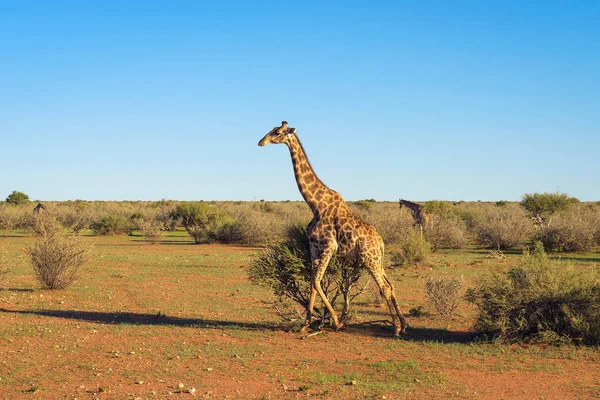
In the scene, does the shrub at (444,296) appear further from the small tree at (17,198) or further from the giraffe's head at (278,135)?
the small tree at (17,198)

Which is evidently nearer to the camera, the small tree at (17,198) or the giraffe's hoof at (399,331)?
the giraffe's hoof at (399,331)

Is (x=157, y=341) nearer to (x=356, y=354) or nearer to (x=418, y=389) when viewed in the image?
→ (x=356, y=354)

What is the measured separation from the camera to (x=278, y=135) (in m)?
12.1

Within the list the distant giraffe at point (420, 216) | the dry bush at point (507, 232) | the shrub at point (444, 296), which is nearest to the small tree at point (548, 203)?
the dry bush at point (507, 232)

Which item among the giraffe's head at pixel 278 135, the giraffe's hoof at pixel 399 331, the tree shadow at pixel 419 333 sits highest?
the giraffe's head at pixel 278 135

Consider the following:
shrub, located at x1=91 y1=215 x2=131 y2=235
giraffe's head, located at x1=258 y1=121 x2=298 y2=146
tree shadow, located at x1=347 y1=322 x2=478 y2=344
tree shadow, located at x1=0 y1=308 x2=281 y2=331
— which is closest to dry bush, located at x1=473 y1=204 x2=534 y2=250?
tree shadow, located at x1=347 y1=322 x2=478 y2=344

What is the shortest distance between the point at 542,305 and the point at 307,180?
4.94 m

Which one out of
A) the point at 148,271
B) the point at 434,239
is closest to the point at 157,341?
the point at 148,271

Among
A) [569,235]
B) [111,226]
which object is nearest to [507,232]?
[569,235]

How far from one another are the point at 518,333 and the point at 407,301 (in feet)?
19.1

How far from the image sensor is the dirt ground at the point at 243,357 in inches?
343

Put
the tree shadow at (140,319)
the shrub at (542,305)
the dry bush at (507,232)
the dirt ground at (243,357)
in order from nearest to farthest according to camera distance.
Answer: the dirt ground at (243,357)
the shrub at (542,305)
the tree shadow at (140,319)
the dry bush at (507,232)

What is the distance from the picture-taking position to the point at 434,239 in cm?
3209

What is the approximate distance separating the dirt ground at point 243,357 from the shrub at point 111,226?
29.8 m
